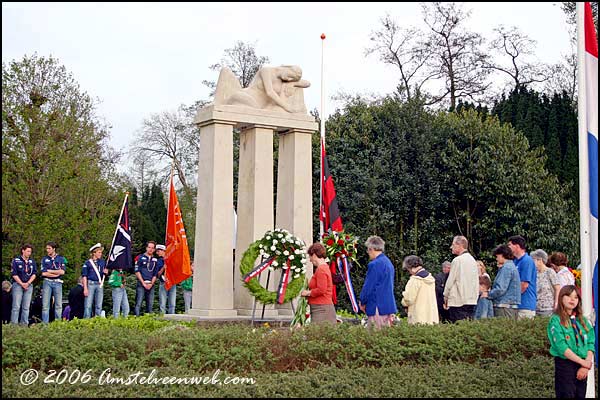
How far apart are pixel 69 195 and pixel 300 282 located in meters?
8.26

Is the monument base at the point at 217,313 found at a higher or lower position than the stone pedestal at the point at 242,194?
lower

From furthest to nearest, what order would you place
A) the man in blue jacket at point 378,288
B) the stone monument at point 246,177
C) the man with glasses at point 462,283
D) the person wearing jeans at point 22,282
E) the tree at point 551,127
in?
the tree at point 551,127
the person wearing jeans at point 22,282
the stone monument at point 246,177
the man with glasses at point 462,283
the man in blue jacket at point 378,288

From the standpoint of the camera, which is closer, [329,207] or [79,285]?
[329,207]

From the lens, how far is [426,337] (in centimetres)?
904

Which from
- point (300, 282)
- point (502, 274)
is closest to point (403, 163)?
point (300, 282)

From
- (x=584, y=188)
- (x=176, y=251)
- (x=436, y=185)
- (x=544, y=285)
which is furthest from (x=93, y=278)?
(x=436, y=185)

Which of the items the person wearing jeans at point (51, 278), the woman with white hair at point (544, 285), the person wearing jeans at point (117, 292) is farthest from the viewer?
the person wearing jeans at point (117, 292)

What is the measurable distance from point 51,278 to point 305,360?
8761mm

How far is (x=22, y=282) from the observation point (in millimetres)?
14859

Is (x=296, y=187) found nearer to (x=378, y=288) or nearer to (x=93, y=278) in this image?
(x=93, y=278)

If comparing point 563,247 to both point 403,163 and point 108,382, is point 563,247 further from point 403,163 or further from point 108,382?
point 108,382

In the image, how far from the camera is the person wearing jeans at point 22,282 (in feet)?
48.6

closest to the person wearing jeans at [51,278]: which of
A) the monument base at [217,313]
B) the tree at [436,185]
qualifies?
the monument base at [217,313]

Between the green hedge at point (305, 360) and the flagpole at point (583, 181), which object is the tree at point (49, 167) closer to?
the green hedge at point (305, 360)
